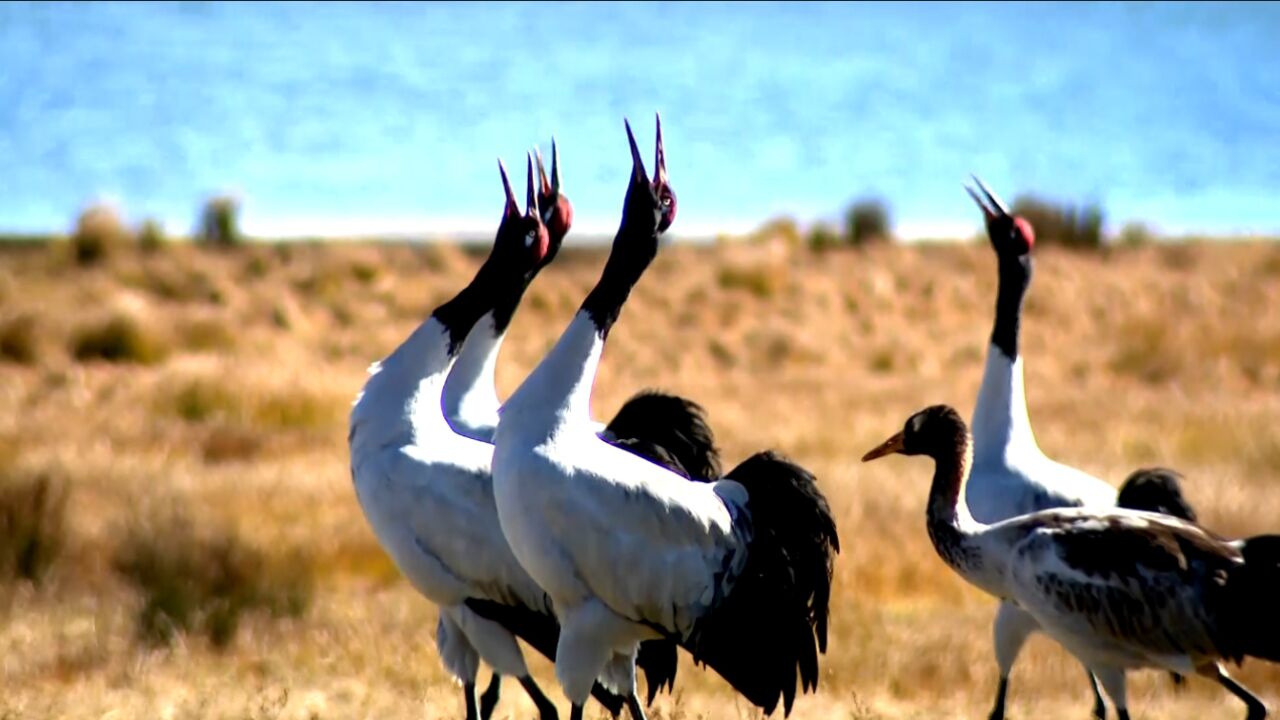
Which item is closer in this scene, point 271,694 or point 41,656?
point 271,694

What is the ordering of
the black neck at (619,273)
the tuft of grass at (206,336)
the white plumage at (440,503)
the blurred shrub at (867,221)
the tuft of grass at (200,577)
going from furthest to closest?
the blurred shrub at (867,221) → the tuft of grass at (206,336) → the tuft of grass at (200,577) → the white plumage at (440,503) → the black neck at (619,273)

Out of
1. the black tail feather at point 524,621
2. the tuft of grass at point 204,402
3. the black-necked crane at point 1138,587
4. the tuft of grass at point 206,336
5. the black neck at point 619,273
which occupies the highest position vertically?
the black neck at point 619,273

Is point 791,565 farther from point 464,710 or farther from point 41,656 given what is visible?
point 41,656

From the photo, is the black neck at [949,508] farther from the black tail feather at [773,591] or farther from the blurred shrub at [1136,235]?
the blurred shrub at [1136,235]

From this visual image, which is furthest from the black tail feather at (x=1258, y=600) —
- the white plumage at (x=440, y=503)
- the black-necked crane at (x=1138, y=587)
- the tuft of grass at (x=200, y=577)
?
the tuft of grass at (x=200, y=577)

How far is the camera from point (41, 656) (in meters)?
9.27

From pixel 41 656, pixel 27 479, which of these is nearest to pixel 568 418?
pixel 41 656

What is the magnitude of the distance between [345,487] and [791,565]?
25.5 ft

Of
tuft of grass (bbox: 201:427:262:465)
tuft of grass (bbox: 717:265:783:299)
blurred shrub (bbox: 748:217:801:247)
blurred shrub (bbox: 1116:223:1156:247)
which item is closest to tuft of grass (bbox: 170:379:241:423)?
tuft of grass (bbox: 201:427:262:465)

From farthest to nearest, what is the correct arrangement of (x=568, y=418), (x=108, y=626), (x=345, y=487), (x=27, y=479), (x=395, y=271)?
(x=395, y=271), (x=345, y=487), (x=27, y=479), (x=108, y=626), (x=568, y=418)

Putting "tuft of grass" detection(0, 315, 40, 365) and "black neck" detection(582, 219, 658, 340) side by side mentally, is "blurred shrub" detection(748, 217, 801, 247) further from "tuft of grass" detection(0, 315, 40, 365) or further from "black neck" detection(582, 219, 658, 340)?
"black neck" detection(582, 219, 658, 340)

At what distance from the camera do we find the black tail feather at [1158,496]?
7.67m

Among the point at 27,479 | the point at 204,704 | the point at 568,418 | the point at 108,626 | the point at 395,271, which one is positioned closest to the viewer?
the point at 568,418

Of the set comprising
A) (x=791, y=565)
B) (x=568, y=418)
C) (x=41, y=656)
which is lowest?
(x=41, y=656)
